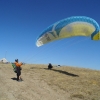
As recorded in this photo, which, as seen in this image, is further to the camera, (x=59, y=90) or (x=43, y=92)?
(x=59, y=90)

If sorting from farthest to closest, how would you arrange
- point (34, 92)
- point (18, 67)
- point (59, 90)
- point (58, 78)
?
point (58, 78) → point (18, 67) → point (59, 90) → point (34, 92)

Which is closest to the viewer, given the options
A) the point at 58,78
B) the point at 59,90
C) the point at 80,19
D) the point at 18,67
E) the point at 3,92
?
the point at 3,92

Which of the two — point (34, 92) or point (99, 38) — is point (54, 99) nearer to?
point (34, 92)

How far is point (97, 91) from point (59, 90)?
12.9ft

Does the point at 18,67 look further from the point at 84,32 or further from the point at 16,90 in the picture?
the point at 84,32

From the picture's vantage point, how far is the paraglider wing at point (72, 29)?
A: 90.0 feet

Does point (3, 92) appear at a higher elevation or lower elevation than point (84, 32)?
lower

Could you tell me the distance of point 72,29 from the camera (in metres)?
28.6

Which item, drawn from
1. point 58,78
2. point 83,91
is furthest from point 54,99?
point 58,78

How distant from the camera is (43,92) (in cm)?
1850

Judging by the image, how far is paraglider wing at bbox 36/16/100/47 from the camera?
90.0ft

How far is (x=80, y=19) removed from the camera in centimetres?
2748

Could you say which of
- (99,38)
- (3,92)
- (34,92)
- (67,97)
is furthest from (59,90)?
(99,38)

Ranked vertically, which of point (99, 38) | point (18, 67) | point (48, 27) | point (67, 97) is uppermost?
point (48, 27)
